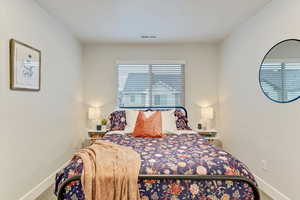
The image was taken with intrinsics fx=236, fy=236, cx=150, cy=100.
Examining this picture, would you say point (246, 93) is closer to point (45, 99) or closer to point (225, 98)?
point (225, 98)

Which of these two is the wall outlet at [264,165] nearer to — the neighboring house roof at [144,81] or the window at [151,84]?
the window at [151,84]

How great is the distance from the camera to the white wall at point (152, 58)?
4.81 m

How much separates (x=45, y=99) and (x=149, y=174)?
2008 millimetres

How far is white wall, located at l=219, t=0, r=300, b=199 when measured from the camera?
96.3 inches

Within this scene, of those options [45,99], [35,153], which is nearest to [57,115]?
[45,99]

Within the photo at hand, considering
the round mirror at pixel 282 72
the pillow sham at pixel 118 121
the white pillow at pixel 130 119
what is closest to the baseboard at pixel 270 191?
the round mirror at pixel 282 72

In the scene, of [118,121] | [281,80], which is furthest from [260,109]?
[118,121]

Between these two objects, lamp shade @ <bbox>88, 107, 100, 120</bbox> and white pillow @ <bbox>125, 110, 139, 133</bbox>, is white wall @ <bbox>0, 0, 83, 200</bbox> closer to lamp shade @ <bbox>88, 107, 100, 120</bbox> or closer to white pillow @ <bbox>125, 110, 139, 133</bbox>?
lamp shade @ <bbox>88, 107, 100, 120</bbox>

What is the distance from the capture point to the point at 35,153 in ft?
9.21

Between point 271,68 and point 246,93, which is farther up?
point 271,68

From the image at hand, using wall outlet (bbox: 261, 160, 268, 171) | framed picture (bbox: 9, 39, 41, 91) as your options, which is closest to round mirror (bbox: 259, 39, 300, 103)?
wall outlet (bbox: 261, 160, 268, 171)

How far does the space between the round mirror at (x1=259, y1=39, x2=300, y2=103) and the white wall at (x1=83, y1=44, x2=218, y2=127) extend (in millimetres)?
1856

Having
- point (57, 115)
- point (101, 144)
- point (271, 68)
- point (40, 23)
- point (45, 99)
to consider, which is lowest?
point (101, 144)

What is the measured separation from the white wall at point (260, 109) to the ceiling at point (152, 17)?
0.90ft
